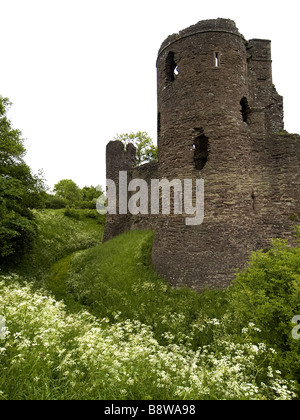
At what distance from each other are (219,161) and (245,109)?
3.10 m

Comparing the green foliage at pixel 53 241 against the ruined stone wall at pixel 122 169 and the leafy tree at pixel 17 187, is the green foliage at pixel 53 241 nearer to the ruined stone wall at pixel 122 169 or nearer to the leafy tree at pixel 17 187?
the leafy tree at pixel 17 187

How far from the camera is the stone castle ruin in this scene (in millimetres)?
10289

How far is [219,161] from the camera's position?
416 inches

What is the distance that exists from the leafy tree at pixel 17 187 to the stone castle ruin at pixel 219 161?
7058 millimetres

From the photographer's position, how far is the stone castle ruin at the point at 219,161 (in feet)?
33.8

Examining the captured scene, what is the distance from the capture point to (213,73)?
432 inches

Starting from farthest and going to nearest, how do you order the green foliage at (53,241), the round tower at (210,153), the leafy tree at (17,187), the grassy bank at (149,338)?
the green foliage at (53,241) < the leafy tree at (17,187) < the round tower at (210,153) < the grassy bank at (149,338)

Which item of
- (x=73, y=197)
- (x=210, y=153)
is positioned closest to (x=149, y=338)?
(x=210, y=153)

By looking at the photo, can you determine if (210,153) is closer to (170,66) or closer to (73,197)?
(170,66)

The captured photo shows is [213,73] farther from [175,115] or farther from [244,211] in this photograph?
[244,211]

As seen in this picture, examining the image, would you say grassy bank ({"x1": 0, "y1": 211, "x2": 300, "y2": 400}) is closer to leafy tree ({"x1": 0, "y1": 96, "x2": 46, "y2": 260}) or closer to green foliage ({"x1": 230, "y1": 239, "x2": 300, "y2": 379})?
green foliage ({"x1": 230, "y1": 239, "x2": 300, "y2": 379})

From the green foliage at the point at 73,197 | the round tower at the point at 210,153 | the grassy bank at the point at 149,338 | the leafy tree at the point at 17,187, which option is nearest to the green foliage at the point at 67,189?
the green foliage at the point at 73,197

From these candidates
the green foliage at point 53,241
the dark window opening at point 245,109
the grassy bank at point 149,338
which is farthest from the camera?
the green foliage at point 53,241

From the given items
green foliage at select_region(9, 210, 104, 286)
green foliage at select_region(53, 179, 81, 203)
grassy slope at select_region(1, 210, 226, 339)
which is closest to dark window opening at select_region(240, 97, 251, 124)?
grassy slope at select_region(1, 210, 226, 339)
